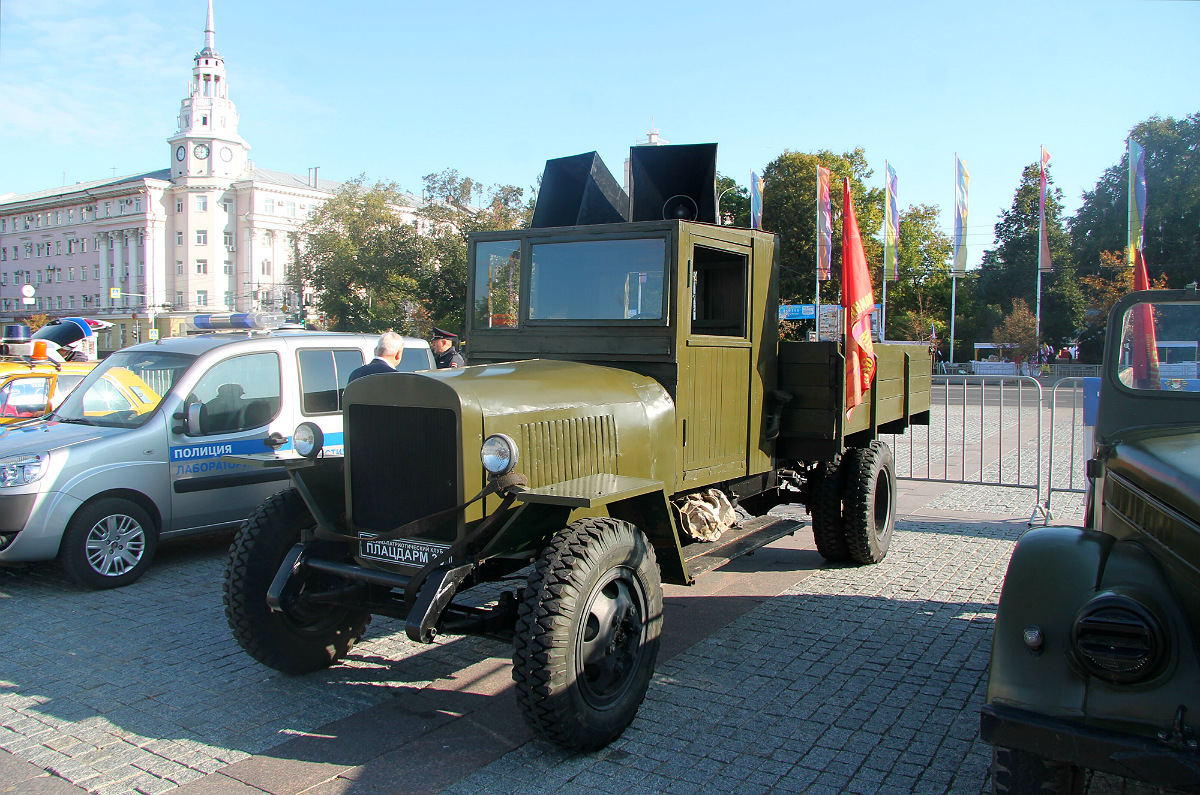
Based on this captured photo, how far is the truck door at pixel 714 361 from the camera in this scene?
15.3ft

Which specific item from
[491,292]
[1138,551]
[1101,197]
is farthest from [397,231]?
[1101,197]

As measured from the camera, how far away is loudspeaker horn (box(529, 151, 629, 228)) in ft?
17.4

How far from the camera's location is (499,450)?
136 inches

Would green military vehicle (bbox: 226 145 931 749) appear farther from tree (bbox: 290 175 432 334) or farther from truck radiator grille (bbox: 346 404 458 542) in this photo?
tree (bbox: 290 175 432 334)

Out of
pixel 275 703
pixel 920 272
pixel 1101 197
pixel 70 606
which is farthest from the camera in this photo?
pixel 1101 197

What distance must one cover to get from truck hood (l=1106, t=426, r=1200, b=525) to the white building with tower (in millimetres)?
84866

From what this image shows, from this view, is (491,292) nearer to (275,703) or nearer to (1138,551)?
(275,703)

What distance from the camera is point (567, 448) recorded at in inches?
157

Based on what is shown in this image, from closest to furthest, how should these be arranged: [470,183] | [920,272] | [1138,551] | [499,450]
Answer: [1138,551], [499,450], [470,183], [920,272]

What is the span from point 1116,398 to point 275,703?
447 cm

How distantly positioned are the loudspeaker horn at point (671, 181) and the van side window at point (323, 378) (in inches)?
126

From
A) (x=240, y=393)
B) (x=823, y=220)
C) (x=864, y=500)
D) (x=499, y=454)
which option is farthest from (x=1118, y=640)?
(x=823, y=220)

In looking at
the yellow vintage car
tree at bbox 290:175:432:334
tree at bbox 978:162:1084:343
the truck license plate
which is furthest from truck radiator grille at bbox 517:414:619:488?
tree at bbox 978:162:1084:343

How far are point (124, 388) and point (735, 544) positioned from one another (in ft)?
17.1
